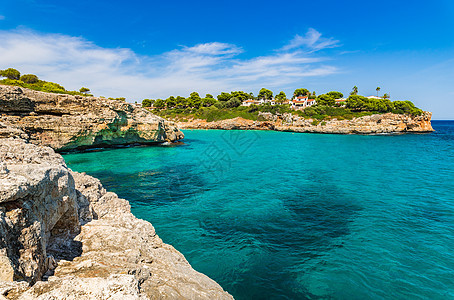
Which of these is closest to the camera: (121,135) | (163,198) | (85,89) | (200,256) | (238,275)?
(238,275)

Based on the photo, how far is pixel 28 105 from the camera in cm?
2622

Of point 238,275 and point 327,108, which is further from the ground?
point 327,108

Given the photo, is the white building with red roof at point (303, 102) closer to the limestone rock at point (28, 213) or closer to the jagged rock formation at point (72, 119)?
the jagged rock formation at point (72, 119)

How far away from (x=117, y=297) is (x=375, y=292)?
7661mm

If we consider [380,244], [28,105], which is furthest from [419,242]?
[28,105]

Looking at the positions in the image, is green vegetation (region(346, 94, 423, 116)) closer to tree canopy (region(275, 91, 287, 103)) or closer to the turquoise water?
tree canopy (region(275, 91, 287, 103))

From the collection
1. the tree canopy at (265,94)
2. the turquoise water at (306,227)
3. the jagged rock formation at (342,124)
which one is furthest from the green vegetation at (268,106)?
the turquoise water at (306,227)

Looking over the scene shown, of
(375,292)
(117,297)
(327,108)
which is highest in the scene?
(327,108)

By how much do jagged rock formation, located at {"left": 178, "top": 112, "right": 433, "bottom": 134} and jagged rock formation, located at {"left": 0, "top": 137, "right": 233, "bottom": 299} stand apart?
78277mm

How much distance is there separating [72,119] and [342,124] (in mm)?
74914

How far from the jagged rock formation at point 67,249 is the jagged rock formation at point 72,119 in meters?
26.1

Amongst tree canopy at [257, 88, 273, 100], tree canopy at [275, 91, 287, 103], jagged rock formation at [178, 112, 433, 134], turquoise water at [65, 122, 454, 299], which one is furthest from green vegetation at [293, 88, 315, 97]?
turquoise water at [65, 122, 454, 299]

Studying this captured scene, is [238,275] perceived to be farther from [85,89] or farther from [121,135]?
[85,89]

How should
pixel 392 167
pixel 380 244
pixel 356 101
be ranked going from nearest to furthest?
pixel 380 244, pixel 392 167, pixel 356 101
